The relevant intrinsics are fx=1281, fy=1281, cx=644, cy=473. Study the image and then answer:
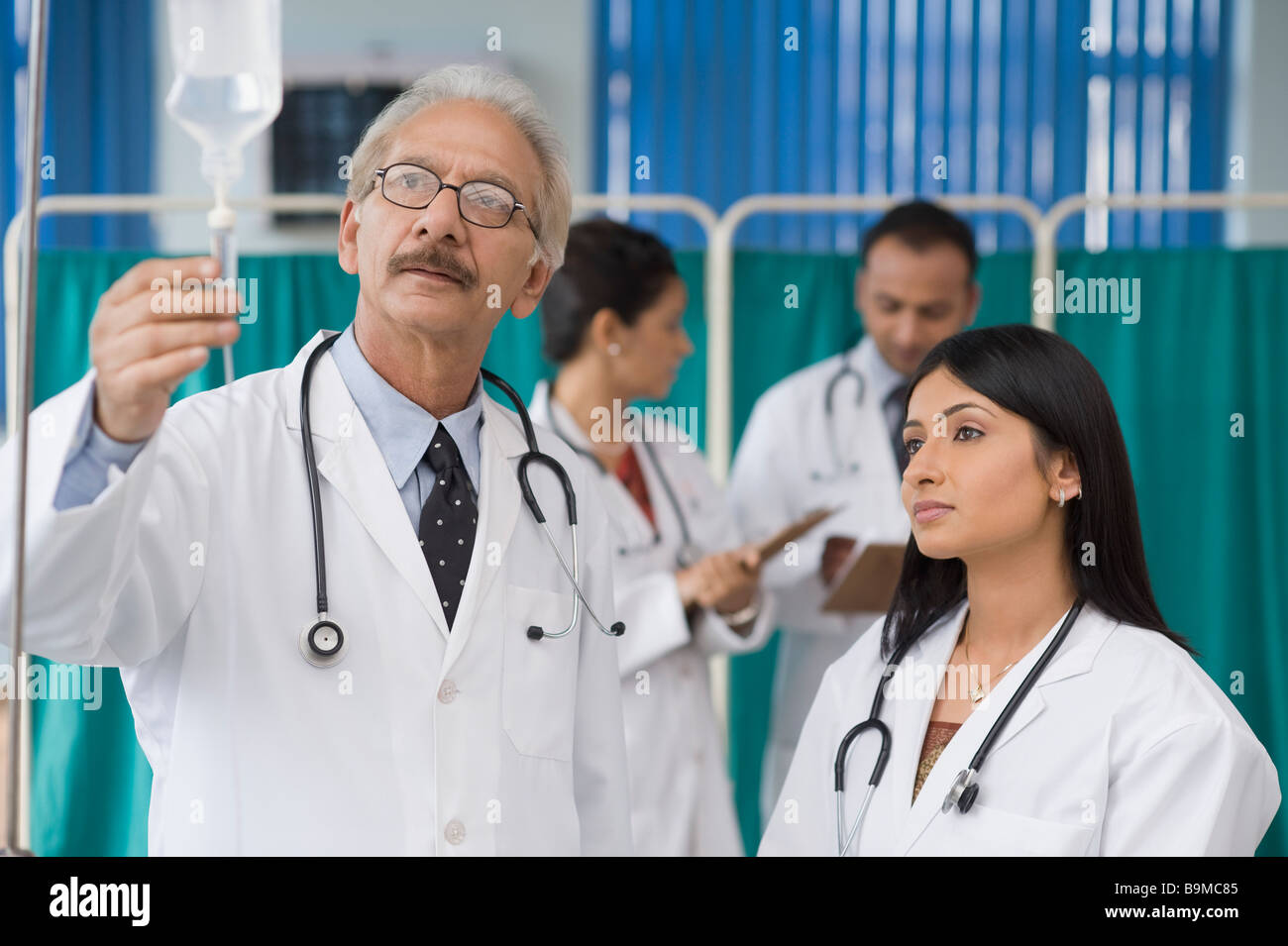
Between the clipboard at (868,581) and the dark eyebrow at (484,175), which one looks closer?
the dark eyebrow at (484,175)

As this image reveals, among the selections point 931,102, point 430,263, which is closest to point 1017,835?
point 430,263

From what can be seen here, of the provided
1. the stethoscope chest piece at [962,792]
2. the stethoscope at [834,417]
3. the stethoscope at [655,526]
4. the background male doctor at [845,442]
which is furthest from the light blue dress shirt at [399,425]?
the stethoscope at [834,417]

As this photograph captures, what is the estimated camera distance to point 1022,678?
52.8 inches

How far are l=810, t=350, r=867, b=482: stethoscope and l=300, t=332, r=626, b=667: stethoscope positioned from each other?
54.0 inches

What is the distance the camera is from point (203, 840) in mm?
1161

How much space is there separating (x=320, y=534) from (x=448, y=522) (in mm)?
140

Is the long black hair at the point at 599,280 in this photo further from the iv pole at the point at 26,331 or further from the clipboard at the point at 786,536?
the iv pole at the point at 26,331

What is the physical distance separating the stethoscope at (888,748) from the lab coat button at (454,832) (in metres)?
0.43

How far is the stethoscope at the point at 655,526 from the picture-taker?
232cm

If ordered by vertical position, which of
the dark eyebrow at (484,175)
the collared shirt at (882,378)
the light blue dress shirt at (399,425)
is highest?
the dark eyebrow at (484,175)

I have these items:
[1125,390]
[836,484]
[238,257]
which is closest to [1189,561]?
[1125,390]

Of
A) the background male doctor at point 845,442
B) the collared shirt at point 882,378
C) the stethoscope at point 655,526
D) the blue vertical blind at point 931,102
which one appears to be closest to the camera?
the stethoscope at point 655,526

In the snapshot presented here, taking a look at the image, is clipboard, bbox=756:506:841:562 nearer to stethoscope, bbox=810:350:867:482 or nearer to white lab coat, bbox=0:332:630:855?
stethoscope, bbox=810:350:867:482

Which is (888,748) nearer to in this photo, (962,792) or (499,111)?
(962,792)
